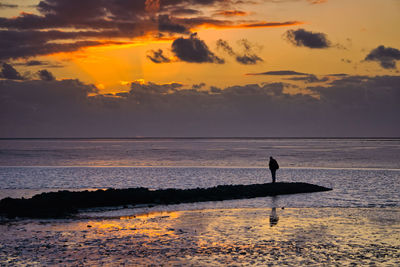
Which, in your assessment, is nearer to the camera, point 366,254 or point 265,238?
point 366,254

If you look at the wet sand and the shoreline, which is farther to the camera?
the shoreline

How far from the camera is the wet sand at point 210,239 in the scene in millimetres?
14938

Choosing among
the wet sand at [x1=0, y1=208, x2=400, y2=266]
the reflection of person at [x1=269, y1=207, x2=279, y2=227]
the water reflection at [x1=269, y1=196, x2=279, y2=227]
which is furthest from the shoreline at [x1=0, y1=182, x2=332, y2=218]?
the reflection of person at [x1=269, y1=207, x2=279, y2=227]

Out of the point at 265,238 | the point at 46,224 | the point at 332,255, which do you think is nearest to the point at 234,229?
the point at 265,238

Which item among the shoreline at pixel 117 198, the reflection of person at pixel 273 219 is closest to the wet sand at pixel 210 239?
the reflection of person at pixel 273 219

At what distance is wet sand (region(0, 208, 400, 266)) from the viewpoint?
14.9 metres

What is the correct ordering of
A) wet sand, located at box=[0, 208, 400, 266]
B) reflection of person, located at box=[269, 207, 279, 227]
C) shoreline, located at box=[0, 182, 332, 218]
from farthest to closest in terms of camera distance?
shoreline, located at box=[0, 182, 332, 218]
reflection of person, located at box=[269, 207, 279, 227]
wet sand, located at box=[0, 208, 400, 266]

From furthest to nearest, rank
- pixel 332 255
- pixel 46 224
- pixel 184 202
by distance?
pixel 184 202, pixel 46 224, pixel 332 255

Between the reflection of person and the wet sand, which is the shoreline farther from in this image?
the reflection of person

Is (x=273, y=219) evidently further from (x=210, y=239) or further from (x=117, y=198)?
(x=117, y=198)

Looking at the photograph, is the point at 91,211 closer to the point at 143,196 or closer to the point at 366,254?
the point at 143,196

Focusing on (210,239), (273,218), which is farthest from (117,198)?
(210,239)

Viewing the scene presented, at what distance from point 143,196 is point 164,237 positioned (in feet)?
39.0

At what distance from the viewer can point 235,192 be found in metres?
32.8
